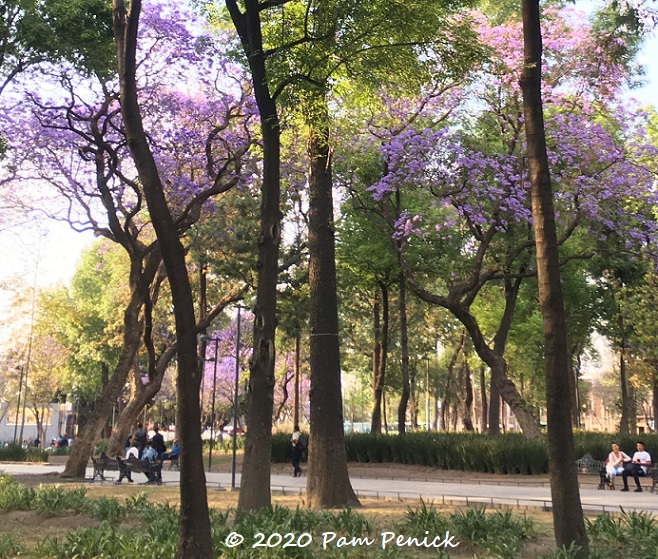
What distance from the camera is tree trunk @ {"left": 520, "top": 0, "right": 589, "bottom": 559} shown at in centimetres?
673

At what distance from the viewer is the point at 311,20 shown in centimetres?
1062

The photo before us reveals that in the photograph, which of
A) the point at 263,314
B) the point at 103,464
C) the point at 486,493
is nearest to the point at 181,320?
the point at 263,314

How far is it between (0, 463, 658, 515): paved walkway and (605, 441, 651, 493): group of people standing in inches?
15.8

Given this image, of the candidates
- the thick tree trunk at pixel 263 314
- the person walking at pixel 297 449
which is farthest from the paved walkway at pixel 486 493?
the thick tree trunk at pixel 263 314

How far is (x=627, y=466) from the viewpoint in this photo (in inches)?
629

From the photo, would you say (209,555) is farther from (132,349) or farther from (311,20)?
(132,349)

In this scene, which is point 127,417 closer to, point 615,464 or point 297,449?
point 297,449

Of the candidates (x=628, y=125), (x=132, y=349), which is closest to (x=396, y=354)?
(x=628, y=125)

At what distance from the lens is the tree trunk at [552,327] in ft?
22.1

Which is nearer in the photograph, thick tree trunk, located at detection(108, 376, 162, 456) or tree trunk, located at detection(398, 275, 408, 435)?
thick tree trunk, located at detection(108, 376, 162, 456)

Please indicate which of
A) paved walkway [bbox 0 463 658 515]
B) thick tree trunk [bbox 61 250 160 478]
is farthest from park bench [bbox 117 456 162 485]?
thick tree trunk [bbox 61 250 160 478]

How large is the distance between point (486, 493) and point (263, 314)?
25.8 ft

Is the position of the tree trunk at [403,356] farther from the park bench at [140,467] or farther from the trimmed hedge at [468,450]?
the park bench at [140,467]

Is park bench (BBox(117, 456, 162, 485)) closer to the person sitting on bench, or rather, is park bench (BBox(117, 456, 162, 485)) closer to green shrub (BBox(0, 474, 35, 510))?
green shrub (BBox(0, 474, 35, 510))
